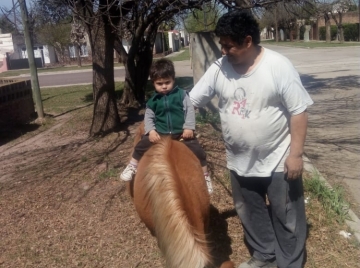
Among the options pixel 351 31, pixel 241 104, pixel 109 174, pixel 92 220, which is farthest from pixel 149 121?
pixel 351 31

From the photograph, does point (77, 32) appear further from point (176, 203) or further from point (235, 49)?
point (176, 203)

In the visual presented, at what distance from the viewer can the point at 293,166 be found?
3277mm

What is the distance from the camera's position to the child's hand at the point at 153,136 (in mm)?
3662

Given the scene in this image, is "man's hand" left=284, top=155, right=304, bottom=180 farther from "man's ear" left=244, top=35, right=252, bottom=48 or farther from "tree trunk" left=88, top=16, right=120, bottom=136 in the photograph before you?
"tree trunk" left=88, top=16, right=120, bottom=136

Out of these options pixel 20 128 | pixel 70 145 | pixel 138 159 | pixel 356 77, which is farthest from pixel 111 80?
pixel 356 77

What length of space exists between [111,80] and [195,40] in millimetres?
1792

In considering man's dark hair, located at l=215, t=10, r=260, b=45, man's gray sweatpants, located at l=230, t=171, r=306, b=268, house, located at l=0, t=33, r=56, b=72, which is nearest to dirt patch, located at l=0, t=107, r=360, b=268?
man's gray sweatpants, located at l=230, t=171, r=306, b=268

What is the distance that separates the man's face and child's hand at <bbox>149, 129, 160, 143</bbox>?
85 centimetres

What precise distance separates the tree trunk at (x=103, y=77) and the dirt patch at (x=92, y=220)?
1.12m

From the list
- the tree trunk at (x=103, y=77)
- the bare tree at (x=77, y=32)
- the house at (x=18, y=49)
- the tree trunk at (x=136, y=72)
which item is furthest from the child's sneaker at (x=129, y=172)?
the house at (x=18, y=49)

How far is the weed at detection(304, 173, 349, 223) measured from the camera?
4846 mm

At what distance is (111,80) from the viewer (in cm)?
869

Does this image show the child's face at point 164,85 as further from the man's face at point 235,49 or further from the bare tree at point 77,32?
the bare tree at point 77,32

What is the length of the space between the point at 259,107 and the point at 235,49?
0.42 m
